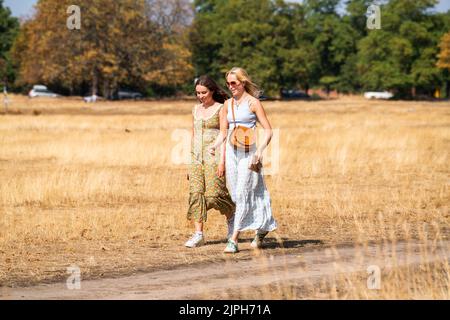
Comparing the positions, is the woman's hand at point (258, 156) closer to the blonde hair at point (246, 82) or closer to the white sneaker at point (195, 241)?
the blonde hair at point (246, 82)

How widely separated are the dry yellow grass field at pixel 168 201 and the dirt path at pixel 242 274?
37cm

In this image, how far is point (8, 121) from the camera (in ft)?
127

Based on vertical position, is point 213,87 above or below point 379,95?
above

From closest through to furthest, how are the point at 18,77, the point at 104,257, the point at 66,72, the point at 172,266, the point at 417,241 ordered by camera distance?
the point at 172,266 < the point at 104,257 < the point at 417,241 < the point at 66,72 < the point at 18,77

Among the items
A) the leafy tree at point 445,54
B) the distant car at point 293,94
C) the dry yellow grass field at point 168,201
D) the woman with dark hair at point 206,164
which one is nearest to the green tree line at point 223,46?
→ the leafy tree at point 445,54

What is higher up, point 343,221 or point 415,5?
point 415,5

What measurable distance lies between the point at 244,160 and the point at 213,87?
0.91 metres

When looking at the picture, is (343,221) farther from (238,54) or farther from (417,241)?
(238,54)

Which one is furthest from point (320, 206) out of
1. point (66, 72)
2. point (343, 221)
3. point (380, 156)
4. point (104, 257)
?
point (66, 72)

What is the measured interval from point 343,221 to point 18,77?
276 ft

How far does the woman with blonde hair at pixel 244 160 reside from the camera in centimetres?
1022

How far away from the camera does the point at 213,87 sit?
1065cm

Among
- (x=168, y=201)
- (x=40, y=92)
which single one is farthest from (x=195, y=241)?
(x=40, y=92)

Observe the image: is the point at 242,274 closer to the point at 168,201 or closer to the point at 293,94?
the point at 168,201
